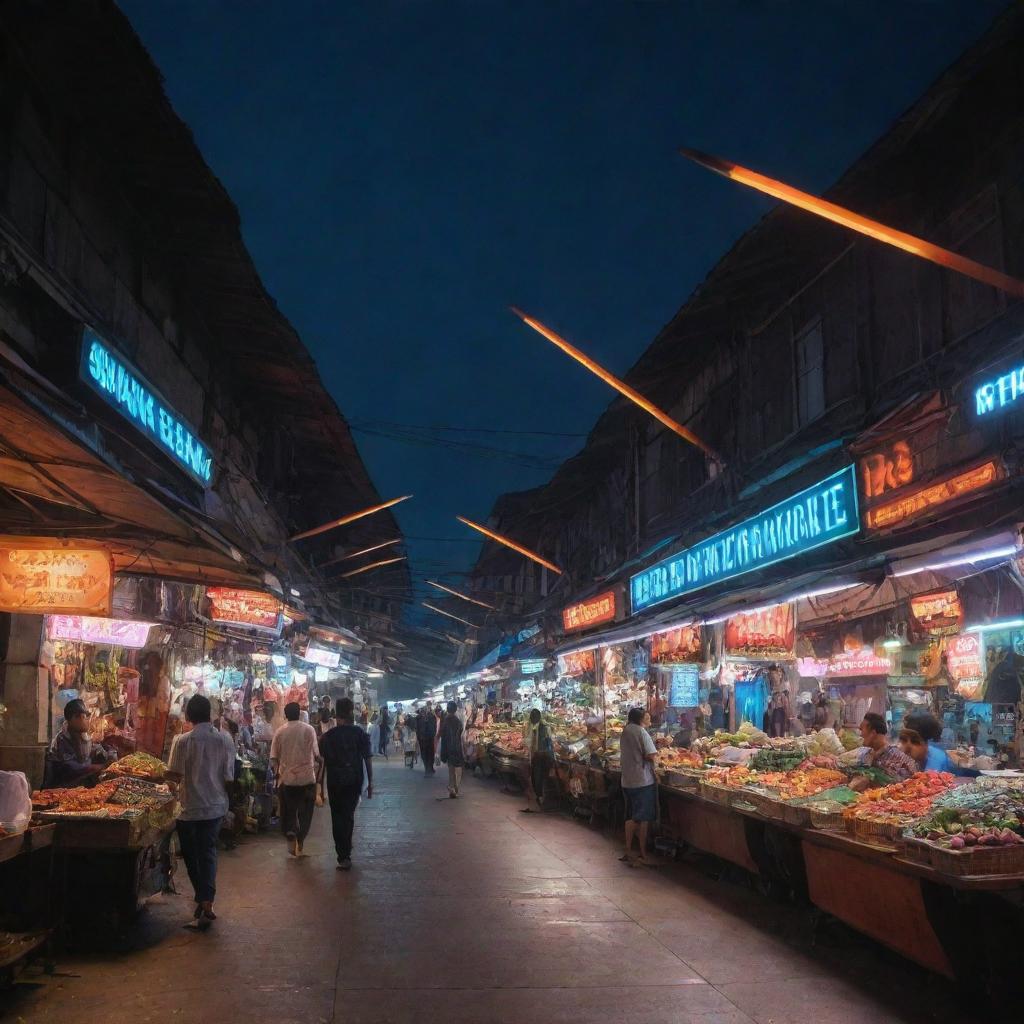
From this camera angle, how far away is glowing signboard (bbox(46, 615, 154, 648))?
10617 mm

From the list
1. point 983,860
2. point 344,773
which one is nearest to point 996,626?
point 983,860

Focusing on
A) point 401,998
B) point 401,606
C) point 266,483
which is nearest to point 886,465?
point 401,998

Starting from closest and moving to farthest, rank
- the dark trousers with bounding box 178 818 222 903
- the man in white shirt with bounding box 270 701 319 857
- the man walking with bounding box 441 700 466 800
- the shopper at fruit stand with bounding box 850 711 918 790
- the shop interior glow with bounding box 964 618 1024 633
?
1. the dark trousers with bounding box 178 818 222 903
2. the shopper at fruit stand with bounding box 850 711 918 790
3. the shop interior glow with bounding box 964 618 1024 633
4. the man in white shirt with bounding box 270 701 319 857
5. the man walking with bounding box 441 700 466 800

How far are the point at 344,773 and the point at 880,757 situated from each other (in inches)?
252

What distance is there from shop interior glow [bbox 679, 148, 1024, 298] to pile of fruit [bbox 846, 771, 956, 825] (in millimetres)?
4035

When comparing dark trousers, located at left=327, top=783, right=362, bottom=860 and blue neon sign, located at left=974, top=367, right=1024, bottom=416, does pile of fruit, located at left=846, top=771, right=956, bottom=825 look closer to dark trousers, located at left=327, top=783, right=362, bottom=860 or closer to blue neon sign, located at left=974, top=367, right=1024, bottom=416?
blue neon sign, located at left=974, top=367, right=1024, bottom=416

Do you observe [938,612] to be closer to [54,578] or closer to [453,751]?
[54,578]

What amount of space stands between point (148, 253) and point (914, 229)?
9.33 meters

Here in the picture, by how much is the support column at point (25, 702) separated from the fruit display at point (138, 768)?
81cm

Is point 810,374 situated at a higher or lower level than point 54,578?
higher

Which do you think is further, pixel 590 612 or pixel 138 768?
pixel 590 612

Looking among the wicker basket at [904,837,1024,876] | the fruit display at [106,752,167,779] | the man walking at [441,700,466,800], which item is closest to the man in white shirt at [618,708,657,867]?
the fruit display at [106,752,167,779]

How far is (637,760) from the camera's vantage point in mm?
11828

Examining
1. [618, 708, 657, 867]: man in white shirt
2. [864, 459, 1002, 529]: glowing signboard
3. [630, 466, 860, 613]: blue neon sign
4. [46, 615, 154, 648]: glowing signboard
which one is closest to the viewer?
[864, 459, 1002, 529]: glowing signboard
